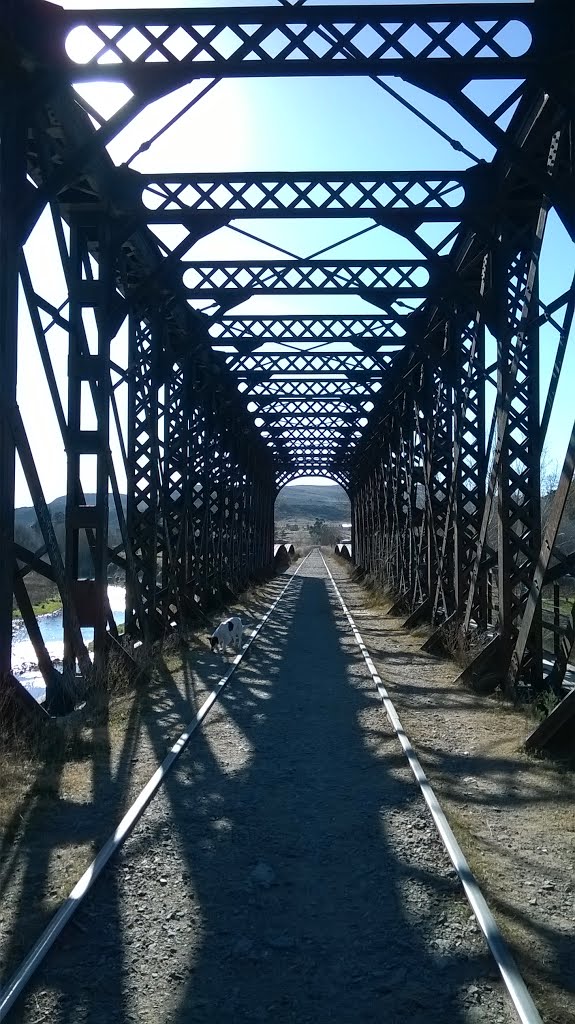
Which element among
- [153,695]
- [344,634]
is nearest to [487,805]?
[153,695]

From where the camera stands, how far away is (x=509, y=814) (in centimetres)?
595

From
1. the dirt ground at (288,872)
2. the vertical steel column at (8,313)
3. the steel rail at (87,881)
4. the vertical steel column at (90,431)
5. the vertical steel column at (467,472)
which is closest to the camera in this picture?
the steel rail at (87,881)

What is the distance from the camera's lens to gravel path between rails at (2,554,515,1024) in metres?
3.40

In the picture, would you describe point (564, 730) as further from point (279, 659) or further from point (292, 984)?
point (279, 659)

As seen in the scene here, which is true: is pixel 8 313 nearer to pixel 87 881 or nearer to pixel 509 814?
pixel 87 881

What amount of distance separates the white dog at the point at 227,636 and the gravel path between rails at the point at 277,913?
22.5 ft

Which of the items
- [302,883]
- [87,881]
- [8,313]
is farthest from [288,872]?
[8,313]

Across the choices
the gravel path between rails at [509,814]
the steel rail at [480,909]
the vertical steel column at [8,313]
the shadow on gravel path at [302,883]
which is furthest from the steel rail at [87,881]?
the gravel path between rails at [509,814]

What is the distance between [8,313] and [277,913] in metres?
5.72

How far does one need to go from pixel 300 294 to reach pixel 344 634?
7.66 meters

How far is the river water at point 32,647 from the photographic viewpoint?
555 inches

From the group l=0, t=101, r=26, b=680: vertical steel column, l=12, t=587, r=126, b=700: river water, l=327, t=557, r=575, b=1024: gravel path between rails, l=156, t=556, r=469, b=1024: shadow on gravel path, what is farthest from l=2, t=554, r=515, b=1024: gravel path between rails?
l=12, t=587, r=126, b=700: river water

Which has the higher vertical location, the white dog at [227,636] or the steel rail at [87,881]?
the steel rail at [87,881]

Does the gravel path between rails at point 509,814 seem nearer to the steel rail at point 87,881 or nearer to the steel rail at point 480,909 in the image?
the steel rail at point 480,909
